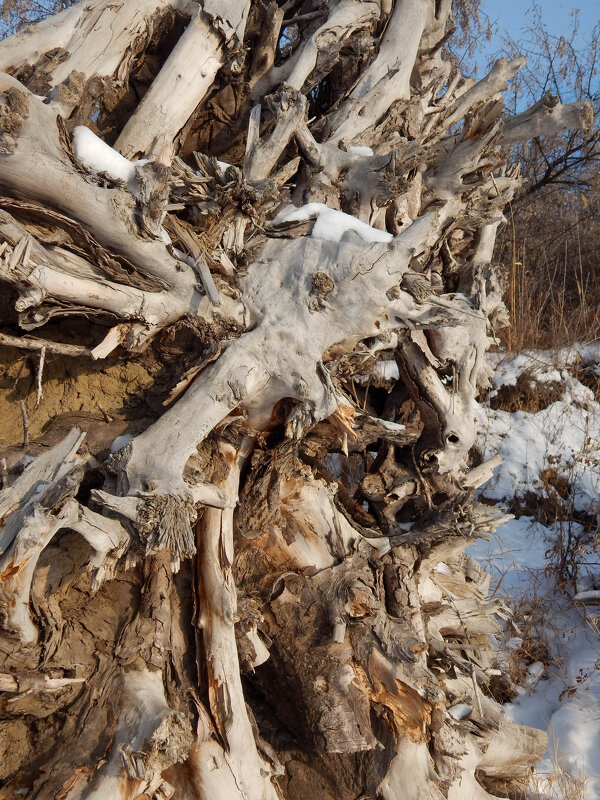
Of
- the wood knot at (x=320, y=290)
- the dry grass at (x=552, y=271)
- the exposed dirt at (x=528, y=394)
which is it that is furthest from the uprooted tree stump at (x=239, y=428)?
the dry grass at (x=552, y=271)

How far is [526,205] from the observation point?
774 centimetres

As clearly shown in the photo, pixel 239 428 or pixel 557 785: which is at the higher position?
pixel 239 428

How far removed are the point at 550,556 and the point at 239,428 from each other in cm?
301

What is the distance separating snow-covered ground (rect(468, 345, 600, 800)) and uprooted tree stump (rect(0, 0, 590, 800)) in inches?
22.6

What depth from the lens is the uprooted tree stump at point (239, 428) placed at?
2125mm

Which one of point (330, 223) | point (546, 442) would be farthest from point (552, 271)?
point (330, 223)

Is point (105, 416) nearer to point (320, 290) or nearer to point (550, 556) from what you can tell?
point (320, 290)

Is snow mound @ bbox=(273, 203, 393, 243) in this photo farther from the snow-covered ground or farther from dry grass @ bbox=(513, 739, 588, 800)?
dry grass @ bbox=(513, 739, 588, 800)

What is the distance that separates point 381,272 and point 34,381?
1.44m

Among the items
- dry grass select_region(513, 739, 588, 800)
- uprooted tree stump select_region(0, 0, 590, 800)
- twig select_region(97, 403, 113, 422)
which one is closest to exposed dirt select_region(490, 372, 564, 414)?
uprooted tree stump select_region(0, 0, 590, 800)

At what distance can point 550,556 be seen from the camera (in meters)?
4.55

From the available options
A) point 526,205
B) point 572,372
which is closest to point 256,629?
point 572,372

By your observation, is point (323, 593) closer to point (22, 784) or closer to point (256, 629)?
point (256, 629)

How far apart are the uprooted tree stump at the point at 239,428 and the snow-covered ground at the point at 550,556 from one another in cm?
57
